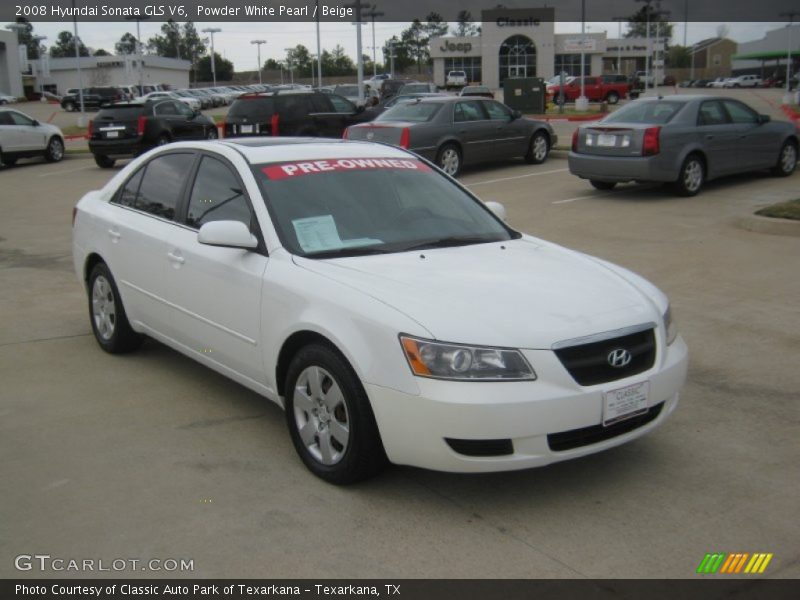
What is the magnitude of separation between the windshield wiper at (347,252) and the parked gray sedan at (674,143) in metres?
9.21

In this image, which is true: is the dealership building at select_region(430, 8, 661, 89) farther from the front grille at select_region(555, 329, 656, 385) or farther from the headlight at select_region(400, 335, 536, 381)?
the headlight at select_region(400, 335, 536, 381)

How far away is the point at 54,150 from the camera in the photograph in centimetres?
2416

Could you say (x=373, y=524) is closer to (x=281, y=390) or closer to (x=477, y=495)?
(x=477, y=495)

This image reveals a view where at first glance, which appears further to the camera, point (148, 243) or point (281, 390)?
point (148, 243)

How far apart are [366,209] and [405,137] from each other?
11.1 metres

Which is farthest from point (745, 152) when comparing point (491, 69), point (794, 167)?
point (491, 69)

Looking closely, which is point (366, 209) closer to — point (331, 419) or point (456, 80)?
point (331, 419)

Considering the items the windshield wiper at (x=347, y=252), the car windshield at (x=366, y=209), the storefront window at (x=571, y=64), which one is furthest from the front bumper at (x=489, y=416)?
the storefront window at (x=571, y=64)

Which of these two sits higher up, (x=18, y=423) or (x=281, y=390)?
(x=281, y=390)

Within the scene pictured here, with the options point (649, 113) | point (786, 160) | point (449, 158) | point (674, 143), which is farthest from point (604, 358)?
point (449, 158)

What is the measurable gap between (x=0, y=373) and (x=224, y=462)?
2.48 m

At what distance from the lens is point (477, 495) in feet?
13.7

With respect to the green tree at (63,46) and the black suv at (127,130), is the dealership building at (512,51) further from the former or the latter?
the green tree at (63,46)

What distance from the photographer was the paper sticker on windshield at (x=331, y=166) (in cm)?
510
